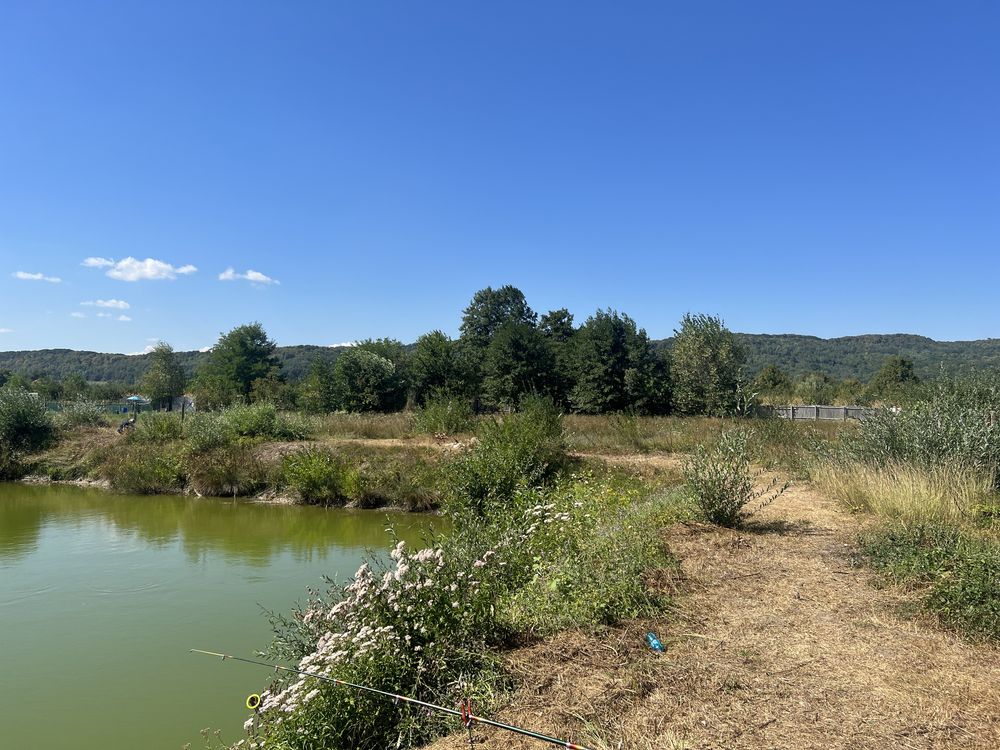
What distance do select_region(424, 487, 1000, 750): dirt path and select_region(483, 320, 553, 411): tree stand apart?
27458 millimetres

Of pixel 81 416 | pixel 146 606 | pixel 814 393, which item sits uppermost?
pixel 814 393

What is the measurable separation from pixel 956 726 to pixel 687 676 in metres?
1.17

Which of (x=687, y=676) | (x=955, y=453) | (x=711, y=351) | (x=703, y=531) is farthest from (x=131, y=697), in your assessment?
(x=711, y=351)

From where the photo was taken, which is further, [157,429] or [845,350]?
[845,350]

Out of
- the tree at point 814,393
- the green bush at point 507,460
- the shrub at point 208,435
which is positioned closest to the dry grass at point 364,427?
the shrub at point 208,435

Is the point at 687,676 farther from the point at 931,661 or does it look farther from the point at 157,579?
the point at 157,579

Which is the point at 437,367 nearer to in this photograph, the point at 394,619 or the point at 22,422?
the point at 22,422

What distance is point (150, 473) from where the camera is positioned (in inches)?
633

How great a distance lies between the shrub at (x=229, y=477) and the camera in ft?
51.1

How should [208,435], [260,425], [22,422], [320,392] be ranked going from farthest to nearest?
1. [320,392]
2. [22,422]
3. [260,425]
4. [208,435]

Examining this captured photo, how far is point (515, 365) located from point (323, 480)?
18.9 meters

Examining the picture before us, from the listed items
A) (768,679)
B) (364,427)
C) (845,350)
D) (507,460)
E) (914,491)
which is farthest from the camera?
(845,350)

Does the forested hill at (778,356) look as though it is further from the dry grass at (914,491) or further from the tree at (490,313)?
the dry grass at (914,491)

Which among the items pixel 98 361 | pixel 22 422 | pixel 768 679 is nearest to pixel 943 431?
pixel 768 679
